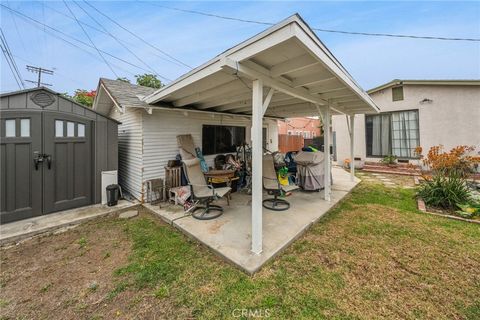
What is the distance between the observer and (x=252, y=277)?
96.6 inches

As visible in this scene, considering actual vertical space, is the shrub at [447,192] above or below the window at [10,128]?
below

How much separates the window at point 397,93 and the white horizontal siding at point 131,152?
1108 centimetres

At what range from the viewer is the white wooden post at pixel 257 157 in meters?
2.72

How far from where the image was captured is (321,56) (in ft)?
8.21

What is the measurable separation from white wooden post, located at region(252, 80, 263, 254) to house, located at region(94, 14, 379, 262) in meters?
0.01

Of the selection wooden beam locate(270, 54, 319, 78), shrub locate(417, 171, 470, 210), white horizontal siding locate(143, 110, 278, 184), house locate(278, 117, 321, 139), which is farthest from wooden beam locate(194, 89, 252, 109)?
house locate(278, 117, 321, 139)

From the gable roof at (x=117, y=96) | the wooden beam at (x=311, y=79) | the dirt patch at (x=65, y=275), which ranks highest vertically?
the gable roof at (x=117, y=96)

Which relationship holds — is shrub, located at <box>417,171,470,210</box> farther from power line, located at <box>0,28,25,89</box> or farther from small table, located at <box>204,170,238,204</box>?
power line, located at <box>0,28,25,89</box>

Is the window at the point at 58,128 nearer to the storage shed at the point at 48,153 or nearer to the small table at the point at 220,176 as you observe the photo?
the storage shed at the point at 48,153

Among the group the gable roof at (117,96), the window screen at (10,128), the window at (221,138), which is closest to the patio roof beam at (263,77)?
the gable roof at (117,96)

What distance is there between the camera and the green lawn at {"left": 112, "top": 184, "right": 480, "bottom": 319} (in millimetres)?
2018

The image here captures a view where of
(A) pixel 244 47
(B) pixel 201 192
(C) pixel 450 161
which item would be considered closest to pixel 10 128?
(B) pixel 201 192

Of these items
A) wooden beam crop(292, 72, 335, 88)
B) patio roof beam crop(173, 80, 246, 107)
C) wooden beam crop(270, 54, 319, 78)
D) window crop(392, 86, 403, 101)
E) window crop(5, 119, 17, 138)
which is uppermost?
window crop(392, 86, 403, 101)

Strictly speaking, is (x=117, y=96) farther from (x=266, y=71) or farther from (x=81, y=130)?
(x=266, y=71)
